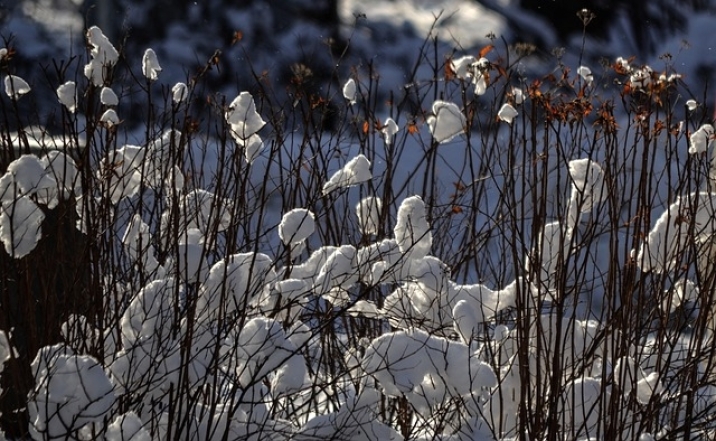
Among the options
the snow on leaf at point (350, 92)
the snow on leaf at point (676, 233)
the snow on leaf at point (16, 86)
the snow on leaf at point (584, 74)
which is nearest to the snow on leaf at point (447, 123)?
the snow on leaf at point (350, 92)

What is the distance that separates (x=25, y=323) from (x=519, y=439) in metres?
1.32

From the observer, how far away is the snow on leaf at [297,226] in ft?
9.52

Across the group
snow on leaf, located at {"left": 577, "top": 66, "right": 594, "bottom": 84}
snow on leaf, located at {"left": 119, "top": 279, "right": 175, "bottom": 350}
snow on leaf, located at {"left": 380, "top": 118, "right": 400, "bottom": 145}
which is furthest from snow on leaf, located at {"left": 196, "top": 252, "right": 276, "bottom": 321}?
snow on leaf, located at {"left": 577, "top": 66, "right": 594, "bottom": 84}

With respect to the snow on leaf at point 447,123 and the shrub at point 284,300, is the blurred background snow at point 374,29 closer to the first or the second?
the snow on leaf at point 447,123

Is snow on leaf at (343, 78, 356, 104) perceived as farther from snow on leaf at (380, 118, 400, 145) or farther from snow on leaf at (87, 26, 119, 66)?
snow on leaf at (87, 26, 119, 66)

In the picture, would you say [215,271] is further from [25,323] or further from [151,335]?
[25,323]

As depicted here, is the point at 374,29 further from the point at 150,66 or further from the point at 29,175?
the point at 29,175

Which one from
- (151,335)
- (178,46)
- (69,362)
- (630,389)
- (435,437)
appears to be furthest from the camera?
(178,46)

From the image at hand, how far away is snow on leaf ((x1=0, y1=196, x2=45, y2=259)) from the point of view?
2.55 meters

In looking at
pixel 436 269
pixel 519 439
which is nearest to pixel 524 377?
pixel 519 439

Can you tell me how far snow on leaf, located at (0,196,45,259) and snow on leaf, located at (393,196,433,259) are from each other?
95 centimetres

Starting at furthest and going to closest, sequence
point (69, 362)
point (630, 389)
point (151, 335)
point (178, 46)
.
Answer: point (178, 46) < point (630, 389) < point (151, 335) < point (69, 362)

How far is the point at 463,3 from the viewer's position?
519 inches

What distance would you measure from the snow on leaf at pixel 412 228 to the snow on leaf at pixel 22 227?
95 cm
